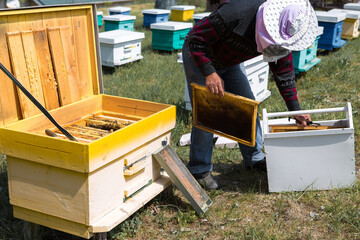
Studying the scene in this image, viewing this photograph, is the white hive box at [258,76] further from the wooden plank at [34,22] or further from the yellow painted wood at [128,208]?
the wooden plank at [34,22]

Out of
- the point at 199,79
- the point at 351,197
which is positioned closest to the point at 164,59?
the point at 199,79

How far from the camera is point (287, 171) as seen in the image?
257 centimetres

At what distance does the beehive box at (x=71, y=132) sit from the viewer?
1906 millimetres

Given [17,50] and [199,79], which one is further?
[199,79]

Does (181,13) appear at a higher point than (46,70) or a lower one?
lower

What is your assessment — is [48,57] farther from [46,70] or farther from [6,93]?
[6,93]

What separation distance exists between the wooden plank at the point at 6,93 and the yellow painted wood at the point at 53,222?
1.60 feet

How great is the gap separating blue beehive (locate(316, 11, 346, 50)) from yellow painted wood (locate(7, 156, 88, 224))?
563 cm

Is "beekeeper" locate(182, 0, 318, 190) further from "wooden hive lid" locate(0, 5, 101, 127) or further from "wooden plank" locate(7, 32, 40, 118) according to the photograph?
"wooden plank" locate(7, 32, 40, 118)

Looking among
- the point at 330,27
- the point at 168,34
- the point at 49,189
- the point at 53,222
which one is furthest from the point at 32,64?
the point at 330,27

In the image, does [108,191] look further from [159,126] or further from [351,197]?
[351,197]

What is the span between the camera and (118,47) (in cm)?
593

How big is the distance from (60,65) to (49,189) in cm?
85

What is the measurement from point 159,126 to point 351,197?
1244 mm
